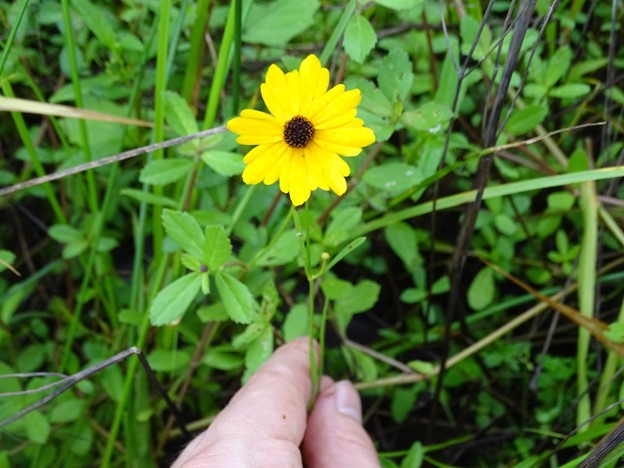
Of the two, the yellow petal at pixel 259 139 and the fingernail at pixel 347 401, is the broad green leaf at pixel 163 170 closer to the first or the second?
the yellow petal at pixel 259 139

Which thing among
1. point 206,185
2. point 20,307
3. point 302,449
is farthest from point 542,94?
point 20,307

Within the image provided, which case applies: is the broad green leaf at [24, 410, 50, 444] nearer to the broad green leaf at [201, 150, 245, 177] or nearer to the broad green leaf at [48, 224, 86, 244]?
the broad green leaf at [48, 224, 86, 244]

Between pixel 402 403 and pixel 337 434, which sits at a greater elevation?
pixel 337 434

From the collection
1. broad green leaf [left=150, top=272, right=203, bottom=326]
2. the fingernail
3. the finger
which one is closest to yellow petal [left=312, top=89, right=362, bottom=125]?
broad green leaf [left=150, top=272, right=203, bottom=326]

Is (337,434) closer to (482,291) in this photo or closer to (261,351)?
(261,351)

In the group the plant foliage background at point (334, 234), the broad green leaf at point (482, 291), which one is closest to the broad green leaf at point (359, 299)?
the plant foliage background at point (334, 234)

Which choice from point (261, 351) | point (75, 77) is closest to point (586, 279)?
point (261, 351)
